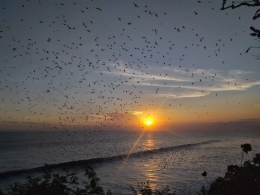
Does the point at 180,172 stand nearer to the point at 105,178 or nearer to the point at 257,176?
the point at 105,178

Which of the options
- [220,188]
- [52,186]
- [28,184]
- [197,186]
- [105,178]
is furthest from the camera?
[105,178]

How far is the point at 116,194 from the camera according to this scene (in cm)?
2605

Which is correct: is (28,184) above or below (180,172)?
above

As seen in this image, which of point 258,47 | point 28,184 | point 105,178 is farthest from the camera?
point 105,178

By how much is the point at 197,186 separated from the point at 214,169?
504 inches

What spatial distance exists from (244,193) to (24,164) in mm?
54626

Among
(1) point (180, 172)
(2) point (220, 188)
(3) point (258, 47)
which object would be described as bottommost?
(1) point (180, 172)

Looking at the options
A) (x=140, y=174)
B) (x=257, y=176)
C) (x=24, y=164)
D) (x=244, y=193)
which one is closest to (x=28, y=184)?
(x=244, y=193)

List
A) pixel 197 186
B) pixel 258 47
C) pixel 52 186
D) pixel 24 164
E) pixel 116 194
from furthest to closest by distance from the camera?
pixel 24 164 < pixel 197 186 < pixel 116 194 < pixel 52 186 < pixel 258 47

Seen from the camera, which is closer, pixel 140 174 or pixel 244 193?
pixel 244 193

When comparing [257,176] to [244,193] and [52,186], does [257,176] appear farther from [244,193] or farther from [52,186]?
[52,186]

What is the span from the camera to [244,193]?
163 inches

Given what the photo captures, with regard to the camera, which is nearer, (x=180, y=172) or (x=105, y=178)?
(x=105, y=178)

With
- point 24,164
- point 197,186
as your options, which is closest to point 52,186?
point 197,186
